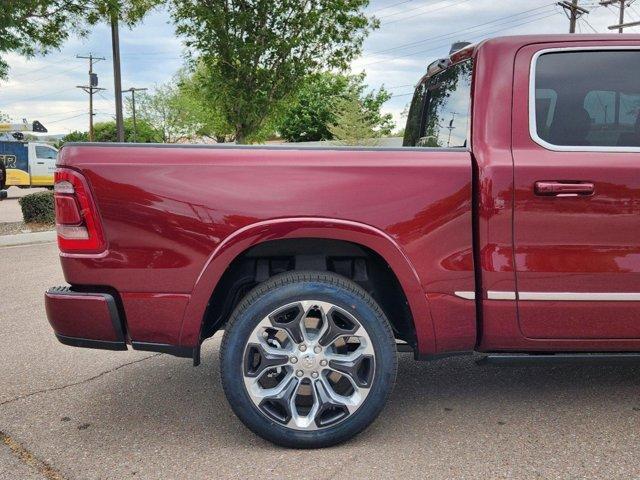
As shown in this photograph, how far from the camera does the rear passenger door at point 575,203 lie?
9.25 ft

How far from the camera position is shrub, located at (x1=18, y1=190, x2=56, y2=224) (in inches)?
532

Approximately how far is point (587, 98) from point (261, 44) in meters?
15.8

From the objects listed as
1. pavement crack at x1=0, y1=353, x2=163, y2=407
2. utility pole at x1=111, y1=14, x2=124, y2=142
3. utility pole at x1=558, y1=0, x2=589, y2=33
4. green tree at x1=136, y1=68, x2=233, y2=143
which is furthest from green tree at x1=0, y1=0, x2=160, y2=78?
green tree at x1=136, y1=68, x2=233, y2=143

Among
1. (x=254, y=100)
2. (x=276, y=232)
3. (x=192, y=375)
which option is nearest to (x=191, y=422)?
(x=192, y=375)

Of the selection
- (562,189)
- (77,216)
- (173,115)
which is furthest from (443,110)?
(173,115)

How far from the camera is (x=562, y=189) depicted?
9.23ft

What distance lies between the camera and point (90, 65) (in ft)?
195

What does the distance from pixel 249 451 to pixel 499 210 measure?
63.3 inches

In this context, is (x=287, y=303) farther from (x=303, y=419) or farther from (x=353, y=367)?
(x=303, y=419)

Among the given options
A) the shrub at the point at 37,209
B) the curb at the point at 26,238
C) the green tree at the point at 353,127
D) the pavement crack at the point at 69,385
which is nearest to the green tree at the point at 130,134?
the green tree at the point at 353,127

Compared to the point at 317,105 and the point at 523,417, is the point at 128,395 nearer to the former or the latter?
the point at 523,417

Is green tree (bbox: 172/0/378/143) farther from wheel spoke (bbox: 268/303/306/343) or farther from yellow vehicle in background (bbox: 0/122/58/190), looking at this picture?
wheel spoke (bbox: 268/303/306/343)

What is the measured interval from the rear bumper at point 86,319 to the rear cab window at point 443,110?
1856 millimetres

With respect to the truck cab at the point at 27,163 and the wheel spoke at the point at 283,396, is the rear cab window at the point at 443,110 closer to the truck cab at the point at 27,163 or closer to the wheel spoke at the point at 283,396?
the wheel spoke at the point at 283,396
